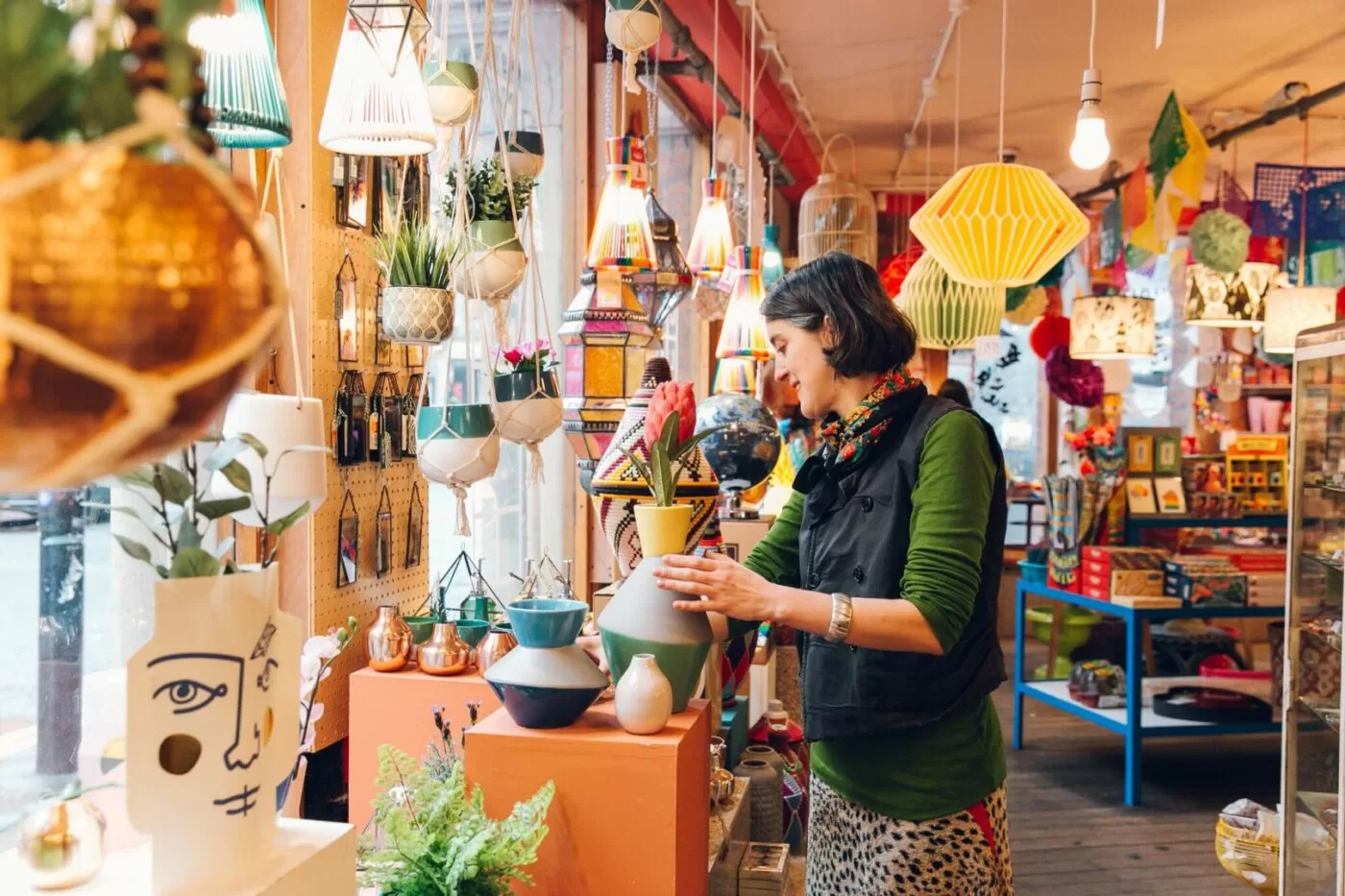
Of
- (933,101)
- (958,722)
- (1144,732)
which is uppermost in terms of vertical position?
(933,101)

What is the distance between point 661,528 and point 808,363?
0.41m

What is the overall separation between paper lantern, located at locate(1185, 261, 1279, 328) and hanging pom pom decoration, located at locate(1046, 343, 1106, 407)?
1118 mm

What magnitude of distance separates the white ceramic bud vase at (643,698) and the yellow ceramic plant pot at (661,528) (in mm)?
173

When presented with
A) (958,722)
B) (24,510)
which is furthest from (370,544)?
(958,722)

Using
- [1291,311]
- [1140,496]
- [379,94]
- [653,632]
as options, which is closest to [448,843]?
[653,632]

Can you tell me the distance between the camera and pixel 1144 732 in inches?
196

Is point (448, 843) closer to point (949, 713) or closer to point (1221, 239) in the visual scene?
point (949, 713)

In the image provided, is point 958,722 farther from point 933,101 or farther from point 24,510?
point 933,101

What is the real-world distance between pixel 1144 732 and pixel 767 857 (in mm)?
3378

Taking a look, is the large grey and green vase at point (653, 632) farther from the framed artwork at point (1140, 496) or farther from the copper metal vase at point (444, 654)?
the framed artwork at point (1140, 496)

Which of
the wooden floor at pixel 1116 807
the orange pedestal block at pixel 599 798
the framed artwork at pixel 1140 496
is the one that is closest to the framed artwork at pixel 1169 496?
the framed artwork at pixel 1140 496

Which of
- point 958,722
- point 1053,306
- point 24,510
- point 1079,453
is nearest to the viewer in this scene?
point 24,510

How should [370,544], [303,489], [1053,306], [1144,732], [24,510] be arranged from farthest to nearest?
1. [1053,306]
2. [1144,732]
3. [370,544]
4. [24,510]
5. [303,489]

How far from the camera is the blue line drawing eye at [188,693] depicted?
0.89 metres
